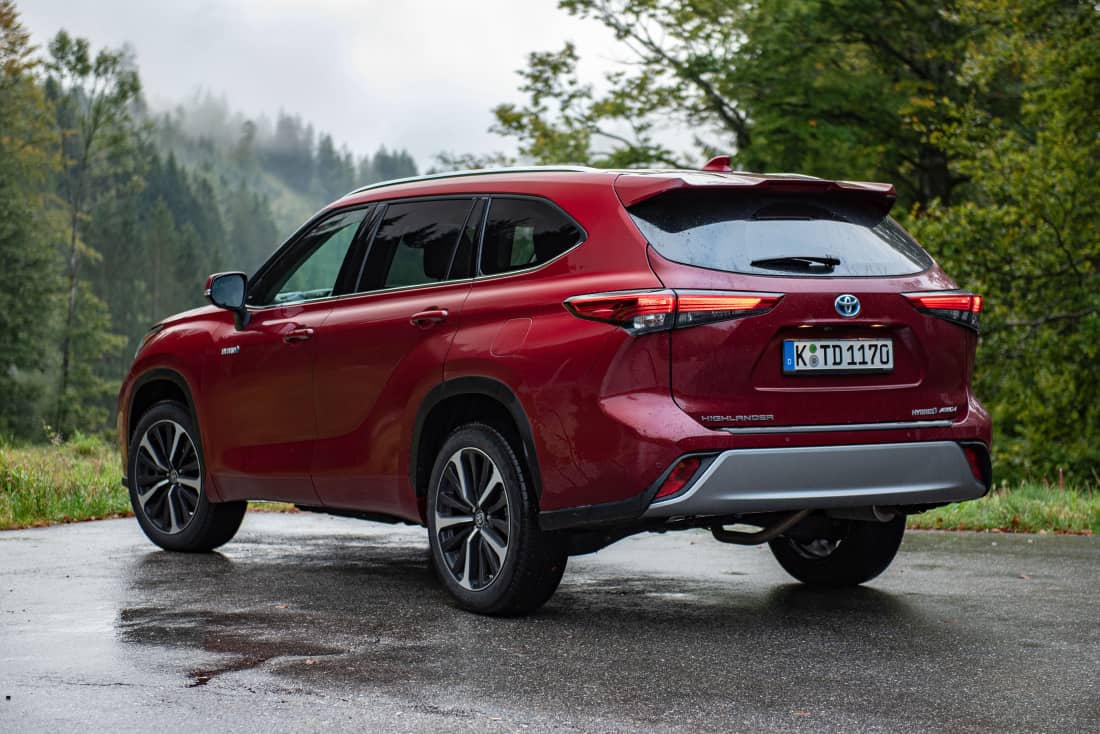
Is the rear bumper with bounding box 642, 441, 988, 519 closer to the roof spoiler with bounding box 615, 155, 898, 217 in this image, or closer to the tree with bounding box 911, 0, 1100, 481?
the roof spoiler with bounding box 615, 155, 898, 217

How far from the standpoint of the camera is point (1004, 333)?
2266 centimetres

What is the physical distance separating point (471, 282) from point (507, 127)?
3061 centimetres

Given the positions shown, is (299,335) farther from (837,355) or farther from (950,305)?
(950,305)

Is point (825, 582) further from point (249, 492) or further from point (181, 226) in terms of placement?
point (181, 226)

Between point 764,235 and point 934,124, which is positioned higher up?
point 934,124

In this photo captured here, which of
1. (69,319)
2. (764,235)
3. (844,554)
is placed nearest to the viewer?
(764,235)

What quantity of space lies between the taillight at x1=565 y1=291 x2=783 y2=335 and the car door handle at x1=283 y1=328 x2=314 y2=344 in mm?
2153

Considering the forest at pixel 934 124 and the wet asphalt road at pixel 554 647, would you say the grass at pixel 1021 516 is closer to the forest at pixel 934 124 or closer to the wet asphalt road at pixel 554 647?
the wet asphalt road at pixel 554 647

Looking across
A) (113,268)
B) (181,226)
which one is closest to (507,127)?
(113,268)

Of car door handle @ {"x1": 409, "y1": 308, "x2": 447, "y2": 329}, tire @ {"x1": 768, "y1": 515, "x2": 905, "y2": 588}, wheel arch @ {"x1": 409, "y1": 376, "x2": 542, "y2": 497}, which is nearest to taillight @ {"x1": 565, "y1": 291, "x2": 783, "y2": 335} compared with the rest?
wheel arch @ {"x1": 409, "y1": 376, "x2": 542, "y2": 497}

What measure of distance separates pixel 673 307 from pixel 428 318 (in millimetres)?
1406

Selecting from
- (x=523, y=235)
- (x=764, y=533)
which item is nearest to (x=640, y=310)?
(x=523, y=235)

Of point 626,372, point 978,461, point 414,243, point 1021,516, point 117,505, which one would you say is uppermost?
point 414,243

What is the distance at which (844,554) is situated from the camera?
7363mm
